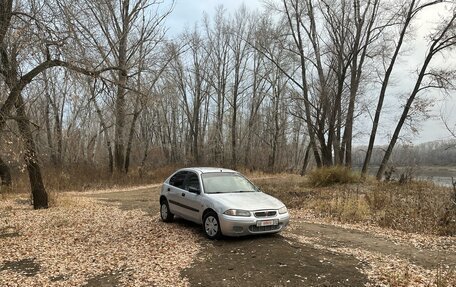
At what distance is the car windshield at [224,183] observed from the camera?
10.0 meters

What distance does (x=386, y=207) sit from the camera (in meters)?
13.6

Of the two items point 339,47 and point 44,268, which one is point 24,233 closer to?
point 44,268

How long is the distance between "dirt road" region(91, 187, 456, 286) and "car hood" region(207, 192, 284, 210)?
71 centimetres

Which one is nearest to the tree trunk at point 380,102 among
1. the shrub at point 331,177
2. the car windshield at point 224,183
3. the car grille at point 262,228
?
the shrub at point 331,177

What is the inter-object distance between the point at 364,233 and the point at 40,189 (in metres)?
10.9

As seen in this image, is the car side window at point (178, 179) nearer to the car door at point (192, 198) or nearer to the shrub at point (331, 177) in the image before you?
the car door at point (192, 198)

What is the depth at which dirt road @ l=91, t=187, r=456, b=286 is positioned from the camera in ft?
21.8

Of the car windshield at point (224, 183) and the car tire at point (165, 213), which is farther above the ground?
the car windshield at point (224, 183)

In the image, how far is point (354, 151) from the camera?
1232 inches

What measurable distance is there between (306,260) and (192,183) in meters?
3.98

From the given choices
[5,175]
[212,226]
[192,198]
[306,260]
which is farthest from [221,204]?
[5,175]

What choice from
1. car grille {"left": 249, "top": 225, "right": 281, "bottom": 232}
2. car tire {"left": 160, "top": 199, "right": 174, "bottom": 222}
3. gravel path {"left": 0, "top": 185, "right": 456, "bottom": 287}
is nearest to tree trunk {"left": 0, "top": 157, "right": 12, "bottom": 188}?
gravel path {"left": 0, "top": 185, "right": 456, "bottom": 287}

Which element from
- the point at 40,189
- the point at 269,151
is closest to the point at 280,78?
the point at 269,151

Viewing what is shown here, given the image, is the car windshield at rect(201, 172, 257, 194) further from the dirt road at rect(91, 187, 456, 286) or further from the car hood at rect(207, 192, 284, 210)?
the dirt road at rect(91, 187, 456, 286)
